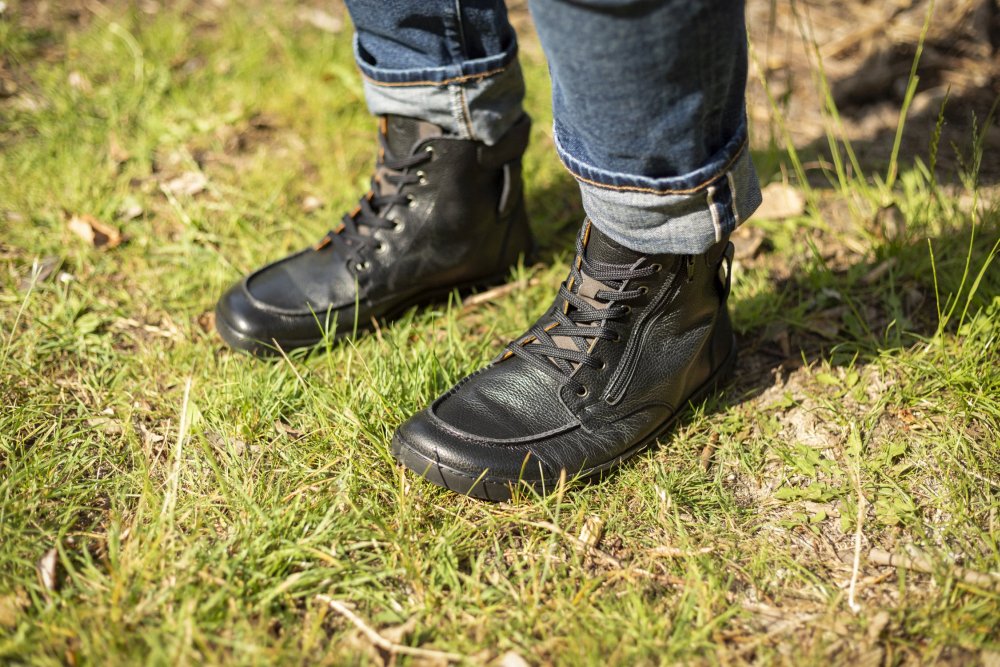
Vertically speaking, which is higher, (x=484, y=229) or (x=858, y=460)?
(x=484, y=229)

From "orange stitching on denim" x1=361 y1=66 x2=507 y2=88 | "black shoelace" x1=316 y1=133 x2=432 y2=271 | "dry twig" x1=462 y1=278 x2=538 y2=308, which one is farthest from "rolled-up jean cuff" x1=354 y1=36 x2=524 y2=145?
"dry twig" x1=462 y1=278 x2=538 y2=308

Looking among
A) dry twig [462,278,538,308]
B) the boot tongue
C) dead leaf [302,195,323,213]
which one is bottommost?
dry twig [462,278,538,308]

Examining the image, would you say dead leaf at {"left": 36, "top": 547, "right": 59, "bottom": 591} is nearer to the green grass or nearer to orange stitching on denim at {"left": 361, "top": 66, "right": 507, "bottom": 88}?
the green grass

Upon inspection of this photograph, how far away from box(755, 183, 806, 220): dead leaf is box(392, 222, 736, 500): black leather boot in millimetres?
777

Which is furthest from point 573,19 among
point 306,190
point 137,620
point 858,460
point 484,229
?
point 306,190

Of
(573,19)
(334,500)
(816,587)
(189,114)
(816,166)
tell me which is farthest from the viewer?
(189,114)

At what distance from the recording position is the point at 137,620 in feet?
4.02

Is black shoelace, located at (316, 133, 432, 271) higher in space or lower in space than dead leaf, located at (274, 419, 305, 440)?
higher

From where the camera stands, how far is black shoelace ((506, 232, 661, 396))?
4.73ft

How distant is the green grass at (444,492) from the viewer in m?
1.25

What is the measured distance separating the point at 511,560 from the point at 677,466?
0.42 m

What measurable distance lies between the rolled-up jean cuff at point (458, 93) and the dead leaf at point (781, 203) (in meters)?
0.89

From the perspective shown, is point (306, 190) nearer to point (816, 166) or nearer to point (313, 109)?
point (313, 109)

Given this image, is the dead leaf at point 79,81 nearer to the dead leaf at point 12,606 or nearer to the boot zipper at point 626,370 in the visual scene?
the dead leaf at point 12,606
